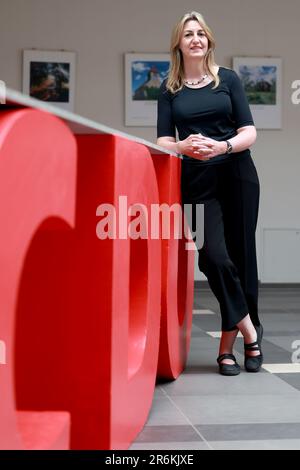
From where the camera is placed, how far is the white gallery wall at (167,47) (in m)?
7.00

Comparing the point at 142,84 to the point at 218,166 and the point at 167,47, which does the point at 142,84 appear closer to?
the point at 167,47

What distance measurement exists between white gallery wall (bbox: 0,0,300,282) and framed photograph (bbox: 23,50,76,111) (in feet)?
0.21

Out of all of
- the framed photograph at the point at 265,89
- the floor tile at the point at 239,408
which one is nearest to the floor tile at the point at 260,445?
the floor tile at the point at 239,408

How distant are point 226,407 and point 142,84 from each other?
16.3 feet

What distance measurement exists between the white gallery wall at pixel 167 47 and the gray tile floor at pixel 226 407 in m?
3.55

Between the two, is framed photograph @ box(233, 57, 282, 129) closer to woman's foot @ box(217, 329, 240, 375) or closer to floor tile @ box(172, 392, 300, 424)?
woman's foot @ box(217, 329, 240, 375)

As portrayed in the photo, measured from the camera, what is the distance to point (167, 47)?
7086 mm

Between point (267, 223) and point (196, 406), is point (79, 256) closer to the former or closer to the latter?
point (196, 406)

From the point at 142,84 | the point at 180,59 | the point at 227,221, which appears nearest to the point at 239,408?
A: the point at 227,221

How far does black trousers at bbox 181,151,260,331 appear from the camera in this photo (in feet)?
9.68

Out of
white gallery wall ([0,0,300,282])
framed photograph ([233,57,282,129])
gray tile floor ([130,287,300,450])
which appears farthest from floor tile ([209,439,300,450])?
framed photograph ([233,57,282,129])

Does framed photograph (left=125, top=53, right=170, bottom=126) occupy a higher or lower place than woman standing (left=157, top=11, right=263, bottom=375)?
higher

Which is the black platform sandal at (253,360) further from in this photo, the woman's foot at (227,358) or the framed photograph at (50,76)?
the framed photograph at (50,76)

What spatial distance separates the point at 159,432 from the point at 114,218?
705mm
